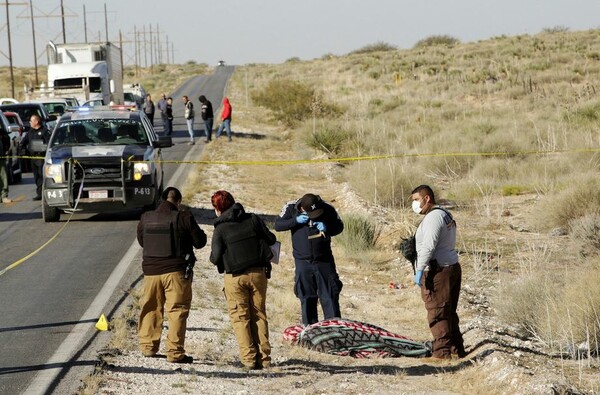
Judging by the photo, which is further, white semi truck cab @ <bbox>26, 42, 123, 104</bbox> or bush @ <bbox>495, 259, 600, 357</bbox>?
white semi truck cab @ <bbox>26, 42, 123, 104</bbox>

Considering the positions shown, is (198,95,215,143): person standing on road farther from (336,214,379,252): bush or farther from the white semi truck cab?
(336,214,379,252): bush

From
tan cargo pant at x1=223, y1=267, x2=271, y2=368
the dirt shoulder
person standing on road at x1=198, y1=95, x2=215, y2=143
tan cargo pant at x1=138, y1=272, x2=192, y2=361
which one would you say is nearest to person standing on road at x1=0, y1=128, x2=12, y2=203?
the dirt shoulder

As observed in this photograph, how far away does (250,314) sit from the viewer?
9.13m

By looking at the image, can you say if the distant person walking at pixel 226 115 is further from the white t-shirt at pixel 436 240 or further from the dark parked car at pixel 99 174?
the white t-shirt at pixel 436 240

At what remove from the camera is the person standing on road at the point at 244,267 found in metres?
8.95

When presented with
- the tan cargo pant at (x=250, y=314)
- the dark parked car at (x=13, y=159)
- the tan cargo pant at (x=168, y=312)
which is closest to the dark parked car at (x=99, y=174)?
the dark parked car at (x=13, y=159)

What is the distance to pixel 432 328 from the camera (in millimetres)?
9742

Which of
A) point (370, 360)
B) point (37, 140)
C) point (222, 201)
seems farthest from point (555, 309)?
point (37, 140)

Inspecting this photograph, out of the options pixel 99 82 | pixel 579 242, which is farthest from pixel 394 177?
pixel 99 82

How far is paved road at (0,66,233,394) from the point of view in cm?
890

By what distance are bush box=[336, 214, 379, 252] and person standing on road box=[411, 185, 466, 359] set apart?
6.55 meters

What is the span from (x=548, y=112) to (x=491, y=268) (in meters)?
19.7

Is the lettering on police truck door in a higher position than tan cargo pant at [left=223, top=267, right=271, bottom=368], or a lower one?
higher

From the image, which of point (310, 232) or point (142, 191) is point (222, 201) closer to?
point (310, 232)
